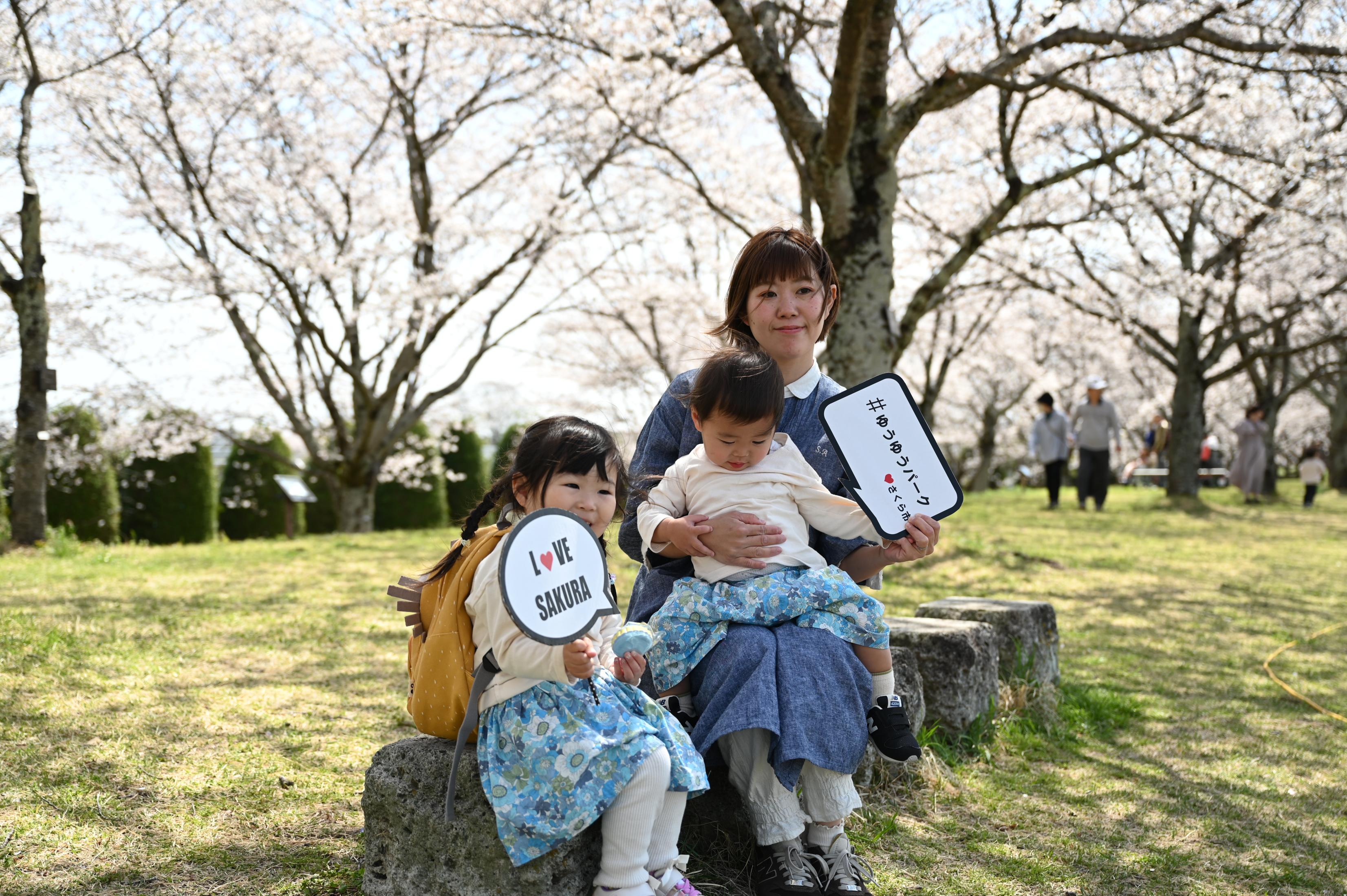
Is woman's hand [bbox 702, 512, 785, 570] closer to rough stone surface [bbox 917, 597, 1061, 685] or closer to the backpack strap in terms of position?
the backpack strap

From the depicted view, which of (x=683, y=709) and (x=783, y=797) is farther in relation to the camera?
(x=683, y=709)

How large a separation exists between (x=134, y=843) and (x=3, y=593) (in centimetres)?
397

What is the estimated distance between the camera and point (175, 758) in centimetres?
283

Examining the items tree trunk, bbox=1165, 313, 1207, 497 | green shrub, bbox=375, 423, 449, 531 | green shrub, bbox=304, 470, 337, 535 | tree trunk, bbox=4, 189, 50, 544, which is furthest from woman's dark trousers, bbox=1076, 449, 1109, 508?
green shrub, bbox=304, 470, 337, 535

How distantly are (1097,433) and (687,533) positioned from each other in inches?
443

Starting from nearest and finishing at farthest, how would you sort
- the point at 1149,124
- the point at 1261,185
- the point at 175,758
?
1. the point at 175,758
2. the point at 1149,124
3. the point at 1261,185

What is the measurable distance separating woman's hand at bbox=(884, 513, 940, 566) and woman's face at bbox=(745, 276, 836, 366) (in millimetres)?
572

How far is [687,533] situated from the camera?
7.04 feet

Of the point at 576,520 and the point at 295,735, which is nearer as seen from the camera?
the point at 576,520

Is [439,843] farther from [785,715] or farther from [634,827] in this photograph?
[785,715]

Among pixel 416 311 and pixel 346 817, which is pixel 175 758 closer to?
pixel 346 817

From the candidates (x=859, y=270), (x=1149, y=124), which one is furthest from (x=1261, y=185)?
(x=859, y=270)

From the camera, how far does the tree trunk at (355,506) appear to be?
493 inches

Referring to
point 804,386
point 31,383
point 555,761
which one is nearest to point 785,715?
point 555,761
